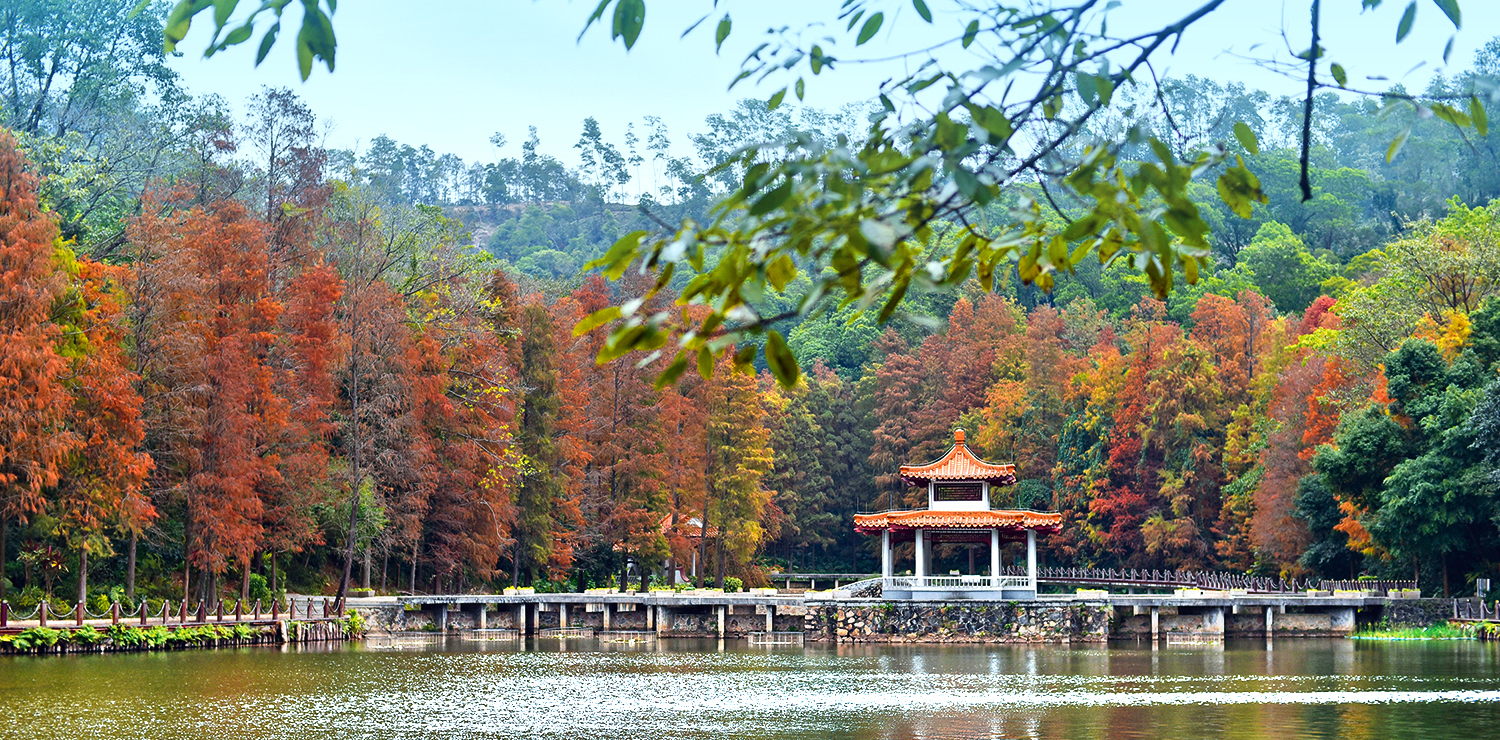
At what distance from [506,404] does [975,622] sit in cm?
1610

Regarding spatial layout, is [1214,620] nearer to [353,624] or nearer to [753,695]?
[753,695]

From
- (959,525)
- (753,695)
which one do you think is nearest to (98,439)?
(753,695)

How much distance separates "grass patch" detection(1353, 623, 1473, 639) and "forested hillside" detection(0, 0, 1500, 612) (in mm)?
2304

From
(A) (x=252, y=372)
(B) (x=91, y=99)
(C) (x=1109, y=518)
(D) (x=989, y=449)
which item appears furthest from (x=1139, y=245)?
(D) (x=989, y=449)

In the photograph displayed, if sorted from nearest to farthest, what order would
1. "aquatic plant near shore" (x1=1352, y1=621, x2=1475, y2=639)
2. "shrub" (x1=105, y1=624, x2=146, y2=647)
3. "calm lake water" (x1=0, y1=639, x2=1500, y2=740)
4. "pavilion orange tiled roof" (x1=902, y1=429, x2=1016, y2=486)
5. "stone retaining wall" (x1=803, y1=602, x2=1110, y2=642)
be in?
"calm lake water" (x1=0, y1=639, x2=1500, y2=740) < "shrub" (x1=105, y1=624, x2=146, y2=647) < "aquatic plant near shore" (x1=1352, y1=621, x2=1475, y2=639) < "stone retaining wall" (x1=803, y1=602, x2=1110, y2=642) < "pavilion orange tiled roof" (x1=902, y1=429, x2=1016, y2=486)

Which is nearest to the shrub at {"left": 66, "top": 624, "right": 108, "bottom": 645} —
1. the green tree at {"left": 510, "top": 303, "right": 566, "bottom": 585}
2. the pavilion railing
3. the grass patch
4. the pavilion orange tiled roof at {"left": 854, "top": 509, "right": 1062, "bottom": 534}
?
the green tree at {"left": 510, "top": 303, "right": 566, "bottom": 585}

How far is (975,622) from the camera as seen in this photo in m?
39.6

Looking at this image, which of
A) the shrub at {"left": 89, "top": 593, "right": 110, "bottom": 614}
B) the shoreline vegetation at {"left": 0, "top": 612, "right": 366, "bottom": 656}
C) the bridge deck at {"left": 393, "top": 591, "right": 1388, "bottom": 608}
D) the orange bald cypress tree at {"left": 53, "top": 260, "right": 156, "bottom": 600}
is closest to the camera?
the shoreline vegetation at {"left": 0, "top": 612, "right": 366, "bottom": 656}

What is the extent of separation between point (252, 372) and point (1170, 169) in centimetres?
3388

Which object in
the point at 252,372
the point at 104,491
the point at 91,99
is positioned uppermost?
the point at 91,99

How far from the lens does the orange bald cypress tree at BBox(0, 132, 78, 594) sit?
27953 mm

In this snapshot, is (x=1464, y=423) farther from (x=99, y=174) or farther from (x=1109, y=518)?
(x=99, y=174)

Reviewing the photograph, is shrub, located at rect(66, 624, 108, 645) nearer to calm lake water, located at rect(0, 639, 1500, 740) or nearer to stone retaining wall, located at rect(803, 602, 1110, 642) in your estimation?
calm lake water, located at rect(0, 639, 1500, 740)

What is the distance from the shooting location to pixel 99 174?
39594 millimetres
